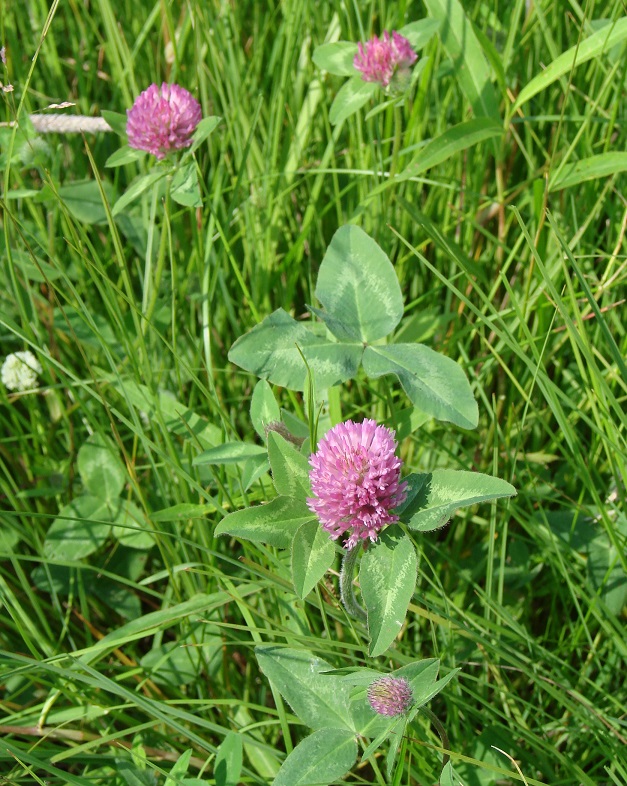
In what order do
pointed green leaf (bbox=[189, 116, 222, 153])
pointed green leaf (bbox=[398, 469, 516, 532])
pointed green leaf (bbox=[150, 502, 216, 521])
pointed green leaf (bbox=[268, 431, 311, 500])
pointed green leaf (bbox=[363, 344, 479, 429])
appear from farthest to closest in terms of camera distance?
pointed green leaf (bbox=[189, 116, 222, 153]), pointed green leaf (bbox=[150, 502, 216, 521]), pointed green leaf (bbox=[363, 344, 479, 429]), pointed green leaf (bbox=[268, 431, 311, 500]), pointed green leaf (bbox=[398, 469, 516, 532])

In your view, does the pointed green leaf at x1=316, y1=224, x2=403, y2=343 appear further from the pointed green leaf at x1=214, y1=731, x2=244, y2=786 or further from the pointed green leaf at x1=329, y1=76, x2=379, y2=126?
the pointed green leaf at x1=214, y1=731, x2=244, y2=786

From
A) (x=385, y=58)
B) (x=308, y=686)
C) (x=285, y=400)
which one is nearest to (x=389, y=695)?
(x=308, y=686)

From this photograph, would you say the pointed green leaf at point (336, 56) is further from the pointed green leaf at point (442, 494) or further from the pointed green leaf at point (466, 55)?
the pointed green leaf at point (442, 494)

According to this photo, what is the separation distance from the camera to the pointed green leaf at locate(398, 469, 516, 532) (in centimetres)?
97

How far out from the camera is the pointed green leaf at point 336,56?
173cm

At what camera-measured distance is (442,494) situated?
1.04 m

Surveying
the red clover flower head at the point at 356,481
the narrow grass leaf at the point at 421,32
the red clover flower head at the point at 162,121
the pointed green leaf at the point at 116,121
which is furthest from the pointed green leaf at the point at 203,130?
the red clover flower head at the point at 356,481

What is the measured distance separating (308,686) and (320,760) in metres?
0.11

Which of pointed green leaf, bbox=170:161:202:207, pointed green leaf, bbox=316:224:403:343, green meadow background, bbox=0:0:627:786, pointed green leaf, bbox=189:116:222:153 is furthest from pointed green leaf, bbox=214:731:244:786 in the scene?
pointed green leaf, bbox=189:116:222:153

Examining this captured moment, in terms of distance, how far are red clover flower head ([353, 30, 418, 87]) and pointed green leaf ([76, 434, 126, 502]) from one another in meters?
0.85

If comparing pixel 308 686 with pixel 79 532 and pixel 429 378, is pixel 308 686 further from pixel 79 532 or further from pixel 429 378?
pixel 79 532

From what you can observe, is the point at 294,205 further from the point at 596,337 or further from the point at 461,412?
the point at 461,412

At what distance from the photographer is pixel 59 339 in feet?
6.22

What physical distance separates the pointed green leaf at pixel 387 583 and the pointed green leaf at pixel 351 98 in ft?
2.92
